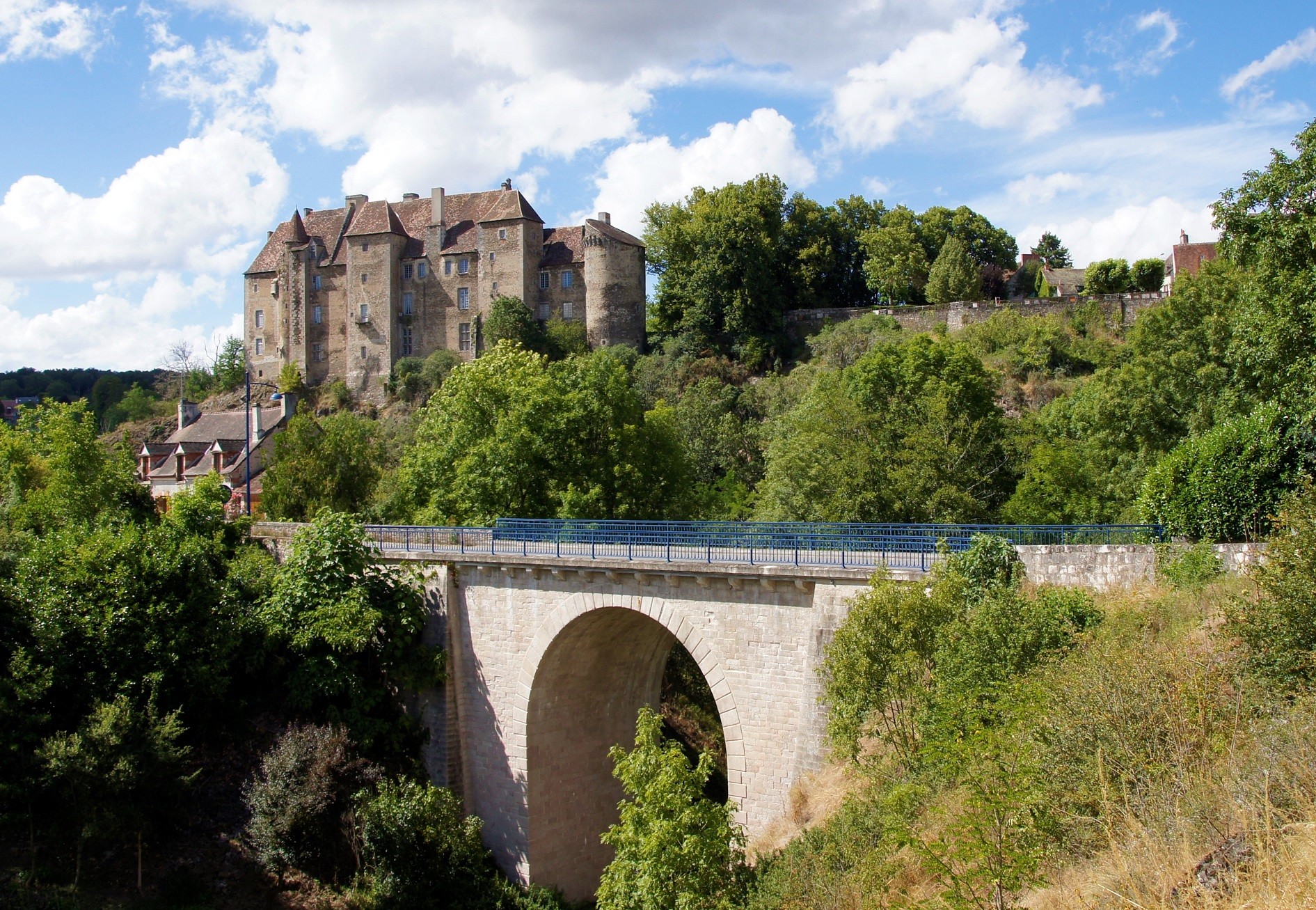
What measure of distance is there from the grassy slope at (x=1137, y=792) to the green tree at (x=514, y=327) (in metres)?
42.1

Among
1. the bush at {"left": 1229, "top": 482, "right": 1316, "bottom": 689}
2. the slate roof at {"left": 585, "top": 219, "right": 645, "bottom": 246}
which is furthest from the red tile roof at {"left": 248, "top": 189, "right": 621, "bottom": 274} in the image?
the bush at {"left": 1229, "top": 482, "right": 1316, "bottom": 689}

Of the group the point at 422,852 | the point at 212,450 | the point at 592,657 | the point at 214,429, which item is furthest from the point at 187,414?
the point at 422,852

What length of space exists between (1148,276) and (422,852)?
4323 centimetres

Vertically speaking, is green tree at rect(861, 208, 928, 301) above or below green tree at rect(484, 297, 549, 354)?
above

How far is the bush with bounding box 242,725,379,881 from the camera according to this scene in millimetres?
19359

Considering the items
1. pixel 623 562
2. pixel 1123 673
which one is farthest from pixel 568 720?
pixel 1123 673

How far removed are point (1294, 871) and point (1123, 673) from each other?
3514mm

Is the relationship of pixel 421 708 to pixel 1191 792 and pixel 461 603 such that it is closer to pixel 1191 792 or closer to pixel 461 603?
pixel 461 603

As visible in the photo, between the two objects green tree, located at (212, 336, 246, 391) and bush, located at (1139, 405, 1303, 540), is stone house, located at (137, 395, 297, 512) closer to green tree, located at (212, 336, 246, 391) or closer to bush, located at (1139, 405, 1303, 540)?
green tree, located at (212, 336, 246, 391)

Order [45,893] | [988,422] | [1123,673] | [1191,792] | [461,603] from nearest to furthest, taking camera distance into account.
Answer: [1191,792], [1123,673], [45,893], [461,603], [988,422]

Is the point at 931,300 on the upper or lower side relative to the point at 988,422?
upper

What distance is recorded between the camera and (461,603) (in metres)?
21.7

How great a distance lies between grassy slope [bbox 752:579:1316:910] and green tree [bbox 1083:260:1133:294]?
40564 millimetres

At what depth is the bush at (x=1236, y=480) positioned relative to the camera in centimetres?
1466
